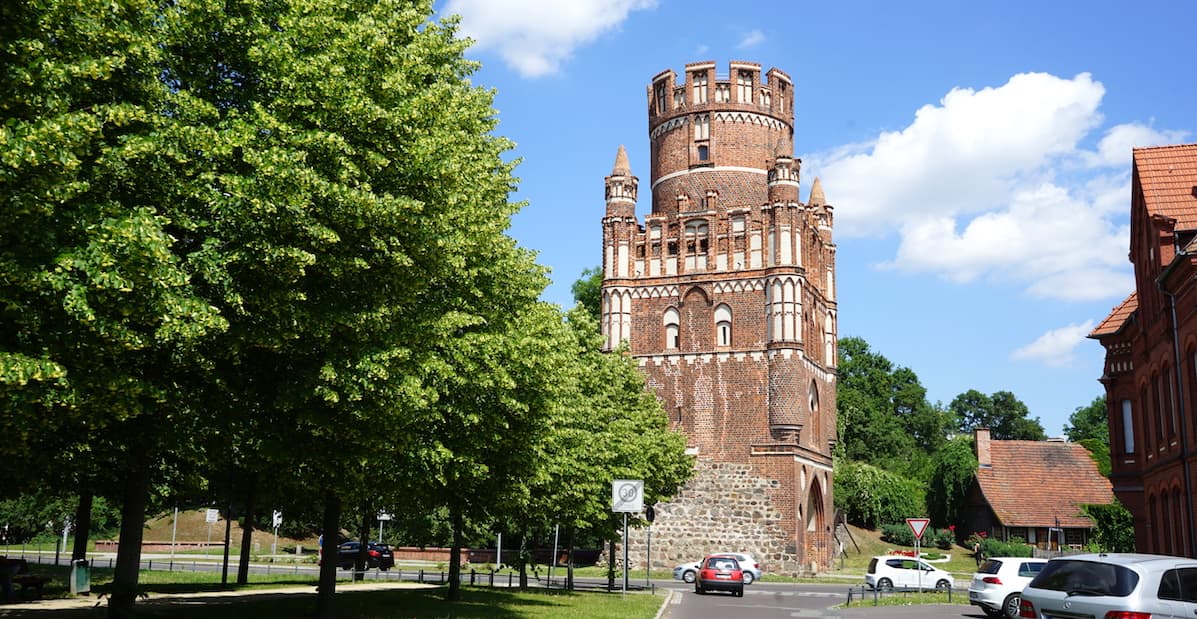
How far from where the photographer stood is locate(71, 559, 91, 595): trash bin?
22.8 metres

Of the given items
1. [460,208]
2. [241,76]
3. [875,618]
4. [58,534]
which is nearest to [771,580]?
[875,618]

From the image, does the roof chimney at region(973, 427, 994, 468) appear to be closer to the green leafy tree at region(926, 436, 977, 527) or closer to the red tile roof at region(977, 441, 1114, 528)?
the red tile roof at region(977, 441, 1114, 528)

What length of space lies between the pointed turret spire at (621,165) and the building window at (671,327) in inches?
296

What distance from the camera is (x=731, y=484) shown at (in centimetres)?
4675

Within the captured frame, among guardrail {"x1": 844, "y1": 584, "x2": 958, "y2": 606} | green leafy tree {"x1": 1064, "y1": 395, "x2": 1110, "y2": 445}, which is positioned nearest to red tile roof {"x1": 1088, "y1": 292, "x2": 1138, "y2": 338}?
guardrail {"x1": 844, "y1": 584, "x2": 958, "y2": 606}

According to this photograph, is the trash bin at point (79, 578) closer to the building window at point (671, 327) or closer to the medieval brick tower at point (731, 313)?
the medieval brick tower at point (731, 313)

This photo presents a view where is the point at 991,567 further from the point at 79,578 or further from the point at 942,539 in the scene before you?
the point at 942,539

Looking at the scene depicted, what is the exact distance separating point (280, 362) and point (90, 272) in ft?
14.0

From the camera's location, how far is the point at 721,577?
3297cm

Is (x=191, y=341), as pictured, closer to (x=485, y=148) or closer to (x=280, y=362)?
(x=280, y=362)

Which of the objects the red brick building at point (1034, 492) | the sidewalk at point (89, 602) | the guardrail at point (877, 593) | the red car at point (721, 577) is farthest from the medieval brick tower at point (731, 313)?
the sidewalk at point (89, 602)

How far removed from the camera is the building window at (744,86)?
5203 cm

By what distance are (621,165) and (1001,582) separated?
32.3 metres

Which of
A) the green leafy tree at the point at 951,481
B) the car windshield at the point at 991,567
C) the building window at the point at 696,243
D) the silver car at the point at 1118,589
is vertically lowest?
the car windshield at the point at 991,567
